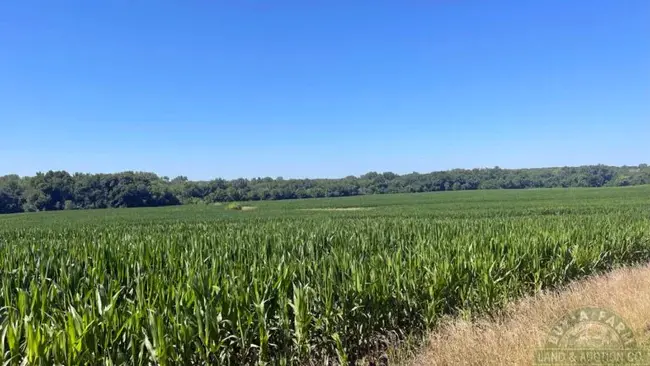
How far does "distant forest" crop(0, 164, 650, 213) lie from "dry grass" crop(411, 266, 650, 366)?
115 m

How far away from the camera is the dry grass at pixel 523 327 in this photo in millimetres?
3852

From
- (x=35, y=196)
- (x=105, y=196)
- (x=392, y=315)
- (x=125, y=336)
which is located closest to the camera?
(x=125, y=336)

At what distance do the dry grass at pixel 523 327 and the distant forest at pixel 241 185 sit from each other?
378 feet

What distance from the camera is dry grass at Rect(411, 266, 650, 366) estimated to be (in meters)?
3.85

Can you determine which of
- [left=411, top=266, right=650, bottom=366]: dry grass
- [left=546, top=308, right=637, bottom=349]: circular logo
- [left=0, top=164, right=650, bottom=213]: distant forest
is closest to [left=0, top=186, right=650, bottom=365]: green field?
[left=411, top=266, right=650, bottom=366]: dry grass

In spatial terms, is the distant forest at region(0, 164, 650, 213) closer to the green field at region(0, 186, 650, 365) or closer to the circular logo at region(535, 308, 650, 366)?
the green field at region(0, 186, 650, 365)

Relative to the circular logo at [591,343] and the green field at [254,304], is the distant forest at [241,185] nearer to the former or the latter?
the green field at [254,304]

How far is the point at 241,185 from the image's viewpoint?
145875 millimetres

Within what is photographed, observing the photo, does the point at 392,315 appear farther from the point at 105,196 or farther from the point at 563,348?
the point at 105,196

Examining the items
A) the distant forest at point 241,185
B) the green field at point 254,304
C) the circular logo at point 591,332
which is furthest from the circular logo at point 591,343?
the distant forest at point 241,185

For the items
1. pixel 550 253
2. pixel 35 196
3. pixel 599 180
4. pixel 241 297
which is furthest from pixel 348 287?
pixel 599 180

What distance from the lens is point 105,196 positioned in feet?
358

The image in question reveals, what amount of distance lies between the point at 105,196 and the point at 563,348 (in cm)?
12088

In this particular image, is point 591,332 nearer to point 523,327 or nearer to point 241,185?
point 523,327
